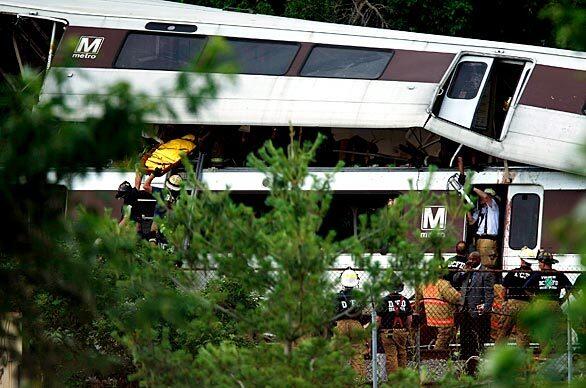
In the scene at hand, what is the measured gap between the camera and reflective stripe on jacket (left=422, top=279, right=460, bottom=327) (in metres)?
13.7

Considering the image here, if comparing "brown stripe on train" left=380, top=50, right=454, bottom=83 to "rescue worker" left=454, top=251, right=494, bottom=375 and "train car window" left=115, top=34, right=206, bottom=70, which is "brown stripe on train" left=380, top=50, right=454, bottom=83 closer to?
"train car window" left=115, top=34, right=206, bottom=70

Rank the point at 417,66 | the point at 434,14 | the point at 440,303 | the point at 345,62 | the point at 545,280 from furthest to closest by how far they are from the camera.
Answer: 1. the point at 434,14
2. the point at 345,62
3. the point at 417,66
4. the point at 545,280
5. the point at 440,303

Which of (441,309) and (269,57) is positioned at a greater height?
(269,57)

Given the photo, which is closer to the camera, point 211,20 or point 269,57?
point 269,57

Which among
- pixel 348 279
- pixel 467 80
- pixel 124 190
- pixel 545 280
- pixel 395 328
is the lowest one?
pixel 395 328

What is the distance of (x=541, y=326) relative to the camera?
3656 millimetres

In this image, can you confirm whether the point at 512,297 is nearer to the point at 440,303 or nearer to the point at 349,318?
the point at 440,303

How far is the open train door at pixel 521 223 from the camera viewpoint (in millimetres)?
16781

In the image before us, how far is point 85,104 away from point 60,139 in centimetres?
26

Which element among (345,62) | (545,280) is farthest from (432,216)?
(345,62)

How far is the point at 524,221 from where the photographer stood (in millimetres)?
16797

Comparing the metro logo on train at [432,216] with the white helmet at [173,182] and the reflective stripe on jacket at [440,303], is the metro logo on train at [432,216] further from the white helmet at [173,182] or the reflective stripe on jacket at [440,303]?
the white helmet at [173,182]

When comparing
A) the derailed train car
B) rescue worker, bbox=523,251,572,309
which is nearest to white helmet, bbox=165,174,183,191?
the derailed train car

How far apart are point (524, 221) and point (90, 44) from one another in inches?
262
